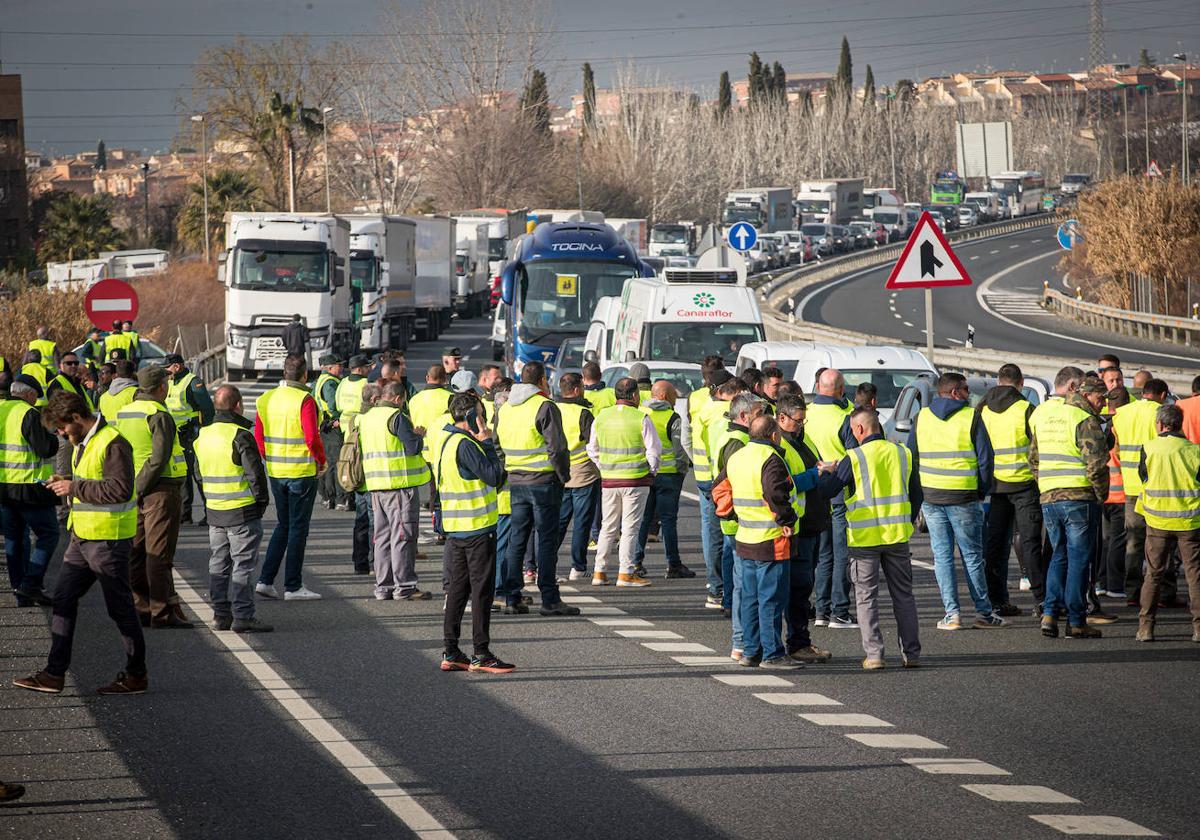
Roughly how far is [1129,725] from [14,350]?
83.7 ft

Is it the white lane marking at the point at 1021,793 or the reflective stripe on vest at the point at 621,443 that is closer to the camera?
the white lane marking at the point at 1021,793

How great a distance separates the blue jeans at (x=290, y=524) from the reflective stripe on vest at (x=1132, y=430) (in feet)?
21.0

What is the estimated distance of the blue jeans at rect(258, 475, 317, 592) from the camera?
14.3 metres

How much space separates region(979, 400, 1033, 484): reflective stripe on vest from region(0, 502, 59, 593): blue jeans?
24.4 feet

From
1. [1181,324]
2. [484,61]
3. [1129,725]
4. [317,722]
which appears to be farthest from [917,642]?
[484,61]

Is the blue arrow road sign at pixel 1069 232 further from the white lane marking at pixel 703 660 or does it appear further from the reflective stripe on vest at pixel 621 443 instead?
the white lane marking at pixel 703 660

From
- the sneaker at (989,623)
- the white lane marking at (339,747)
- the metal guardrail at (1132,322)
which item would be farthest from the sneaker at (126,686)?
the metal guardrail at (1132,322)

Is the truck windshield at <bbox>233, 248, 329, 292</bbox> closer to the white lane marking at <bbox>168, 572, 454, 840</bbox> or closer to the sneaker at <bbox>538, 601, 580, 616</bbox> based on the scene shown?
the sneaker at <bbox>538, 601, 580, 616</bbox>

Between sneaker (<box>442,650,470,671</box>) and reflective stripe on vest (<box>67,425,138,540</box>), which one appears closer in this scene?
reflective stripe on vest (<box>67,425,138,540</box>)

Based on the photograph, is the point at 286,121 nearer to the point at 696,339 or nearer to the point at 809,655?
the point at 696,339

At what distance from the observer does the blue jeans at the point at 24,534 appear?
46.6 ft

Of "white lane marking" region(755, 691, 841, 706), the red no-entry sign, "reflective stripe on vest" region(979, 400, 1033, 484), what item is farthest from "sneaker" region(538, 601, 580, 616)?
the red no-entry sign

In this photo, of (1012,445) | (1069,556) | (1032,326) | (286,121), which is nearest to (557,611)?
(1012,445)

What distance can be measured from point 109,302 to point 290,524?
38.7 feet
